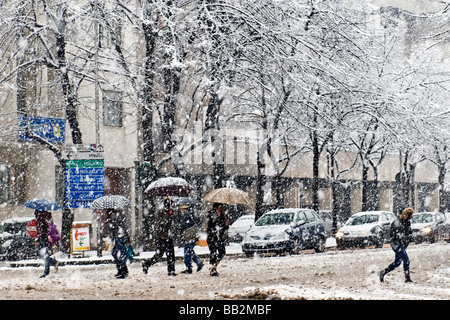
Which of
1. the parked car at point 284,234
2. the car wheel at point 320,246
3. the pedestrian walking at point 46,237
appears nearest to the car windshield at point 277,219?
the parked car at point 284,234

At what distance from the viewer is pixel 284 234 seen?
23078 millimetres

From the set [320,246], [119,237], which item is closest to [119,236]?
[119,237]

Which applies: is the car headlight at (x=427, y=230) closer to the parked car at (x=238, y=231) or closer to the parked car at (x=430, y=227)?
the parked car at (x=430, y=227)

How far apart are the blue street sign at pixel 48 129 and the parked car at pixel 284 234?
9.64 metres

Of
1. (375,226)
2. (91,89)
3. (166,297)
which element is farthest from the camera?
(91,89)

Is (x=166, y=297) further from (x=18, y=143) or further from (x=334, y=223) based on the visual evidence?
(x=334, y=223)

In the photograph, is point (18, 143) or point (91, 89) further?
point (91, 89)

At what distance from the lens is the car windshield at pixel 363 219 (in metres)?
28.9

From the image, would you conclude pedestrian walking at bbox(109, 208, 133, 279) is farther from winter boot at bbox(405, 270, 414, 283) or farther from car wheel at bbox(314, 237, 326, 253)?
car wheel at bbox(314, 237, 326, 253)
